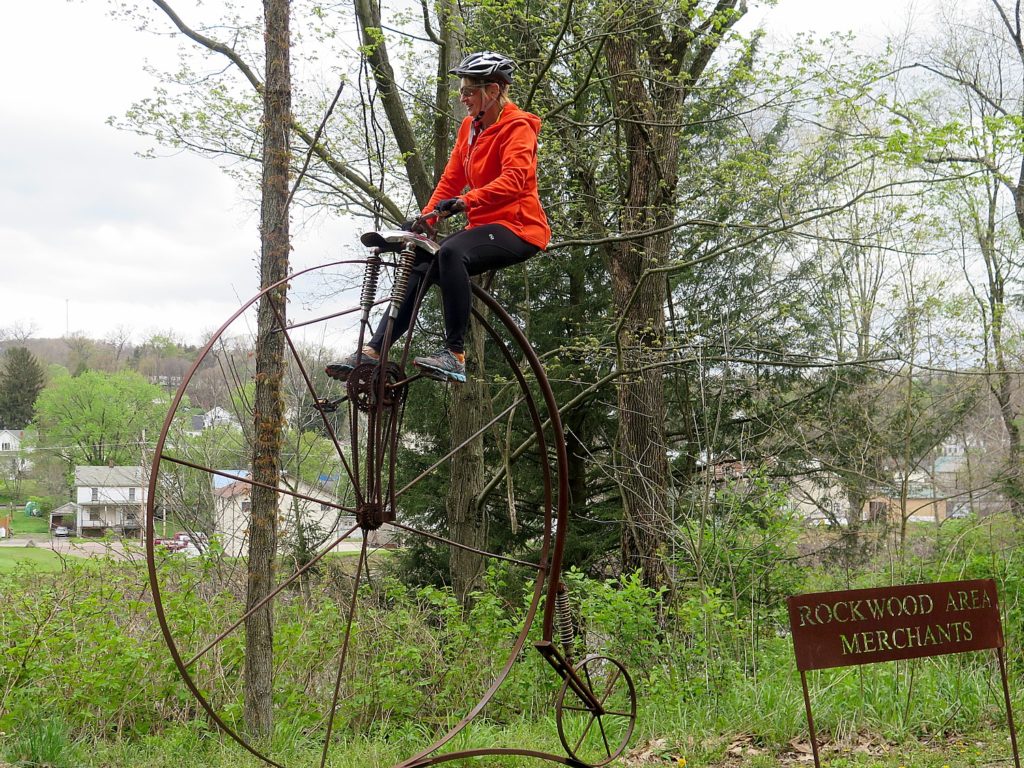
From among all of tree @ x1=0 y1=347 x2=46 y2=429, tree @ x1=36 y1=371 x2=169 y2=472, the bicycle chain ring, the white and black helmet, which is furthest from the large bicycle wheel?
tree @ x1=0 y1=347 x2=46 y2=429

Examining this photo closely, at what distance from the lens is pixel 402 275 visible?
3.25 m

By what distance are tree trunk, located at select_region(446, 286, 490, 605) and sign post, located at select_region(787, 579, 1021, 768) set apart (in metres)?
5.85

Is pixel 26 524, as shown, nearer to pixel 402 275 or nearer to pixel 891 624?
pixel 402 275

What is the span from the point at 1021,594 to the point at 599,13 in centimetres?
587

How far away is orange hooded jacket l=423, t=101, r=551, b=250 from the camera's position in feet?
10.8

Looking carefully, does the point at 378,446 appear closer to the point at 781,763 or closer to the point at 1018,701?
the point at 781,763

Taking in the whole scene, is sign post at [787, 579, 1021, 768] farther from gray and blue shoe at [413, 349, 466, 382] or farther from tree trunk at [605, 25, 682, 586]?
tree trunk at [605, 25, 682, 586]

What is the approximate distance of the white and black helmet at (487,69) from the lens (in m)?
3.36

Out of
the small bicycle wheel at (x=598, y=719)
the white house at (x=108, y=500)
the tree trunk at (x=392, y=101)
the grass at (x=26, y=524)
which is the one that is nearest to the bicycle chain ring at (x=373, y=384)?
the small bicycle wheel at (x=598, y=719)

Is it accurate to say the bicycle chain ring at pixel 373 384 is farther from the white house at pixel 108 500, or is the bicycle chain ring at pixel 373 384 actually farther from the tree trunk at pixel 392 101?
the tree trunk at pixel 392 101

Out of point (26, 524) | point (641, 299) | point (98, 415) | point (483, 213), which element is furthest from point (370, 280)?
point (26, 524)

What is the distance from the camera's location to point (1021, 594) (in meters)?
6.97

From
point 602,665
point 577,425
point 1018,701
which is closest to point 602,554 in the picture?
point 577,425

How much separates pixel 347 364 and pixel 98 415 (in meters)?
19.2
